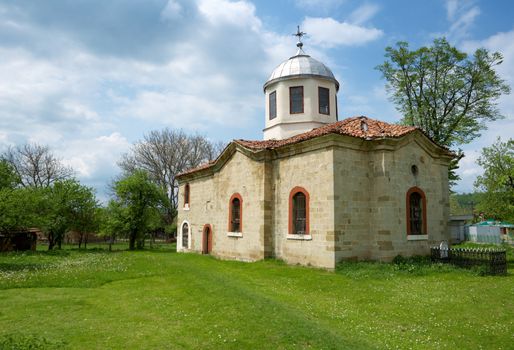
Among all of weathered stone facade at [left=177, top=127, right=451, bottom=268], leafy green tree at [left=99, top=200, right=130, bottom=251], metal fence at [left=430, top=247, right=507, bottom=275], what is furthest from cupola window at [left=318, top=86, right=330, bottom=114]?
leafy green tree at [left=99, top=200, right=130, bottom=251]

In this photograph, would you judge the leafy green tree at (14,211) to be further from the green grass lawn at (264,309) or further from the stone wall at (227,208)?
the stone wall at (227,208)

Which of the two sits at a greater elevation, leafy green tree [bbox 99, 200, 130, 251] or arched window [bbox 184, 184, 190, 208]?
arched window [bbox 184, 184, 190, 208]

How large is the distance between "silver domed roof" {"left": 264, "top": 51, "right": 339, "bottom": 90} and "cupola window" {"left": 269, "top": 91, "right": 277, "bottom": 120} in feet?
2.45

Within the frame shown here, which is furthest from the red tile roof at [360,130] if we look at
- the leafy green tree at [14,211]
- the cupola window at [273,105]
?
the leafy green tree at [14,211]

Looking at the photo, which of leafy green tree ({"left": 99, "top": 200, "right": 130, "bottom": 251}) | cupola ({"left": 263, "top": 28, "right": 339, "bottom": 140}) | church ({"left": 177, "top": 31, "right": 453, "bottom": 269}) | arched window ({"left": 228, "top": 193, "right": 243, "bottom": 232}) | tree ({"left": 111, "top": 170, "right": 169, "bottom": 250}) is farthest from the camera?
tree ({"left": 111, "top": 170, "right": 169, "bottom": 250})

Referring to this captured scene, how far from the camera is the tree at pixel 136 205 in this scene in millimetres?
30422

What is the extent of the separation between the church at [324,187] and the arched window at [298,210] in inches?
1.8

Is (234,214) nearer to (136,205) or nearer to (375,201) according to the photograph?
(375,201)

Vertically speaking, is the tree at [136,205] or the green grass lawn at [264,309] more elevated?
the tree at [136,205]

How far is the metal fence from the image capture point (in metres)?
13.8

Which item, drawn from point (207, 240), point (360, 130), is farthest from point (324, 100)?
point (207, 240)

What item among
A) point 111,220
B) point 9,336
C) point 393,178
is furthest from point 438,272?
point 111,220

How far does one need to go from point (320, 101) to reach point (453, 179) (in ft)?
42.5

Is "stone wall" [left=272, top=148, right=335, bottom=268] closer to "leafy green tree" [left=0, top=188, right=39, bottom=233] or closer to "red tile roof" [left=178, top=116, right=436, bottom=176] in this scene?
"red tile roof" [left=178, top=116, right=436, bottom=176]
